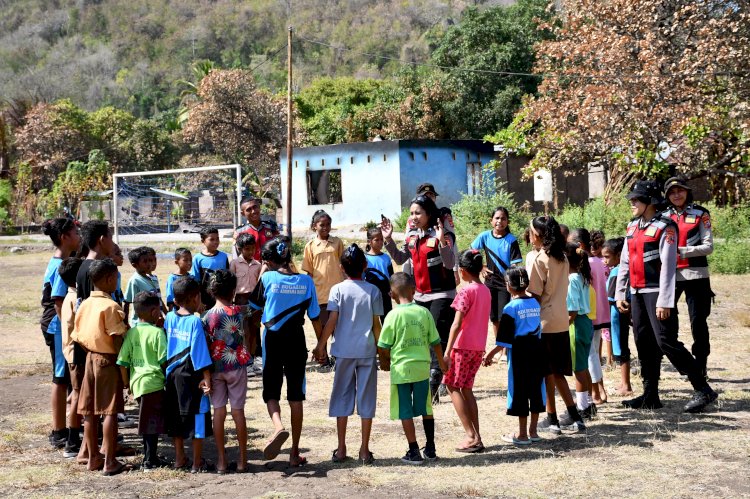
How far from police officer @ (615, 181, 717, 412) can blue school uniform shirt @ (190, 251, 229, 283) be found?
386 cm

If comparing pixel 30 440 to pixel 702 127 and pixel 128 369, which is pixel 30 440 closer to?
pixel 128 369

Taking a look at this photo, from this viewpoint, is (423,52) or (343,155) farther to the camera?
(423,52)

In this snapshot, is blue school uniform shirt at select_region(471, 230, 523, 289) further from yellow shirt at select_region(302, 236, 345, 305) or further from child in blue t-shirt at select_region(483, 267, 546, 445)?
child in blue t-shirt at select_region(483, 267, 546, 445)

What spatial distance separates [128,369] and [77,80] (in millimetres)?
110787

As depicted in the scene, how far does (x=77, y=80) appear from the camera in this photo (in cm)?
11044

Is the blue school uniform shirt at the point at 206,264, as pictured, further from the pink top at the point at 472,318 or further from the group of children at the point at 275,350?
the pink top at the point at 472,318

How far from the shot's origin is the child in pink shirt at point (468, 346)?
675cm

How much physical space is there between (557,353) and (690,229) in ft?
6.12

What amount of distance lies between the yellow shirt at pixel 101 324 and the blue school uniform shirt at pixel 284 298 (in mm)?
1000

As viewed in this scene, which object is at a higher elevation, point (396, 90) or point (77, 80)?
point (77, 80)

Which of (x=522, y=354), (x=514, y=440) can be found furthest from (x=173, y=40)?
(x=514, y=440)

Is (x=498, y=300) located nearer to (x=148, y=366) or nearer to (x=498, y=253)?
(x=498, y=253)

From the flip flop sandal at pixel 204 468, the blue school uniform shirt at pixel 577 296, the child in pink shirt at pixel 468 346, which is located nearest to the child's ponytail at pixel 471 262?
the child in pink shirt at pixel 468 346

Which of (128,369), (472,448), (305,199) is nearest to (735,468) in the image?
(472,448)
